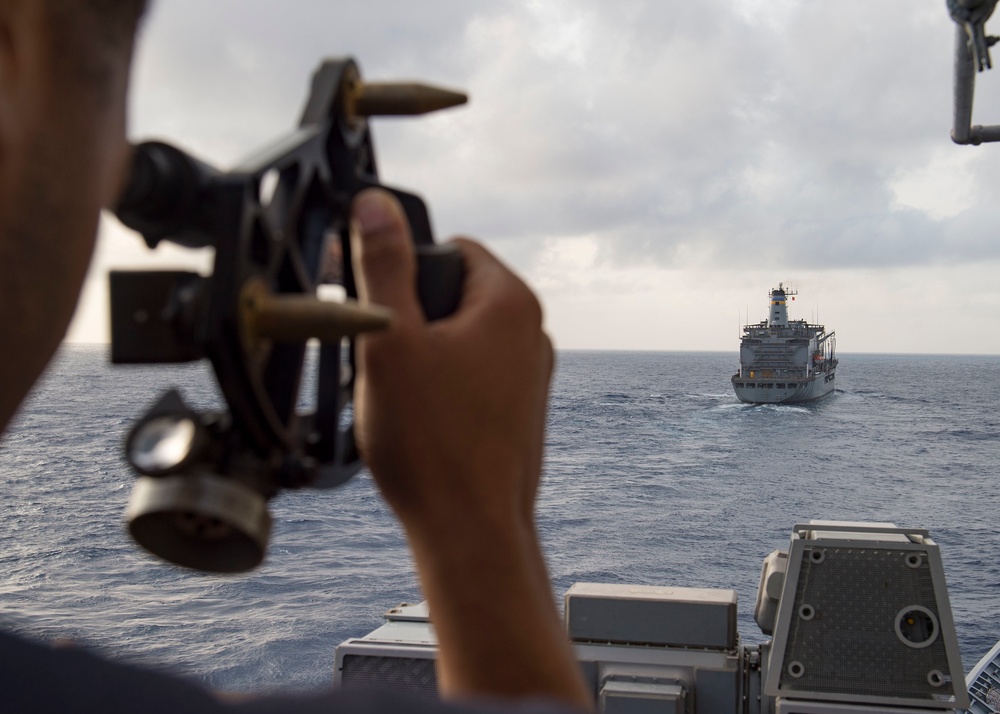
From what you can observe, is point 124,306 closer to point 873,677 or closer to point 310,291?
point 310,291

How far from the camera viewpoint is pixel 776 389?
80.7 m

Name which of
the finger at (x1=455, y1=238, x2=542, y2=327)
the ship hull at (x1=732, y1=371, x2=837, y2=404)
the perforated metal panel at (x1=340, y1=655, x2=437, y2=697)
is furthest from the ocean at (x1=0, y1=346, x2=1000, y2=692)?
the ship hull at (x1=732, y1=371, x2=837, y2=404)

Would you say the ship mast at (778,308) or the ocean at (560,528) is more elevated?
the ship mast at (778,308)

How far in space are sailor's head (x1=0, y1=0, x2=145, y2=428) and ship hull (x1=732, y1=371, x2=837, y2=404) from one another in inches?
3221

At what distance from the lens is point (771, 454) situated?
194ft

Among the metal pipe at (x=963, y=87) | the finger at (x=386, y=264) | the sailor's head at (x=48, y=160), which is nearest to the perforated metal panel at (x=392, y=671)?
the metal pipe at (x=963, y=87)

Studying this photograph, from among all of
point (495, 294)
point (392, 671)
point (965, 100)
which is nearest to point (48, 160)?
point (495, 294)

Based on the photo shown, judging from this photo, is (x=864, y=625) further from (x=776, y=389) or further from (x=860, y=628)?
(x=776, y=389)

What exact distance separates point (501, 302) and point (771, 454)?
60.6 m

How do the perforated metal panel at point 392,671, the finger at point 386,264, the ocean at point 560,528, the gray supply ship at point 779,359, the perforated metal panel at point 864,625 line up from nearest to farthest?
1. the finger at point 386,264
2. the perforated metal panel at point 864,625
3. the perforated metal panel at point 392,671
4. the ocean at point 560,528
5. the gray supply ship at point 779,359

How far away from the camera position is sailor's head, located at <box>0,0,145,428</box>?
2.17 feet

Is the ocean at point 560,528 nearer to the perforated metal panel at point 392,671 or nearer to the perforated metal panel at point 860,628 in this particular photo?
the perforated metal panel at point 392,671

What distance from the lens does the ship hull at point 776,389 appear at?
79.8m

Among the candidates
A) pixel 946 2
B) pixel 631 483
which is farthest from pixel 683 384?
pixel 946 2
